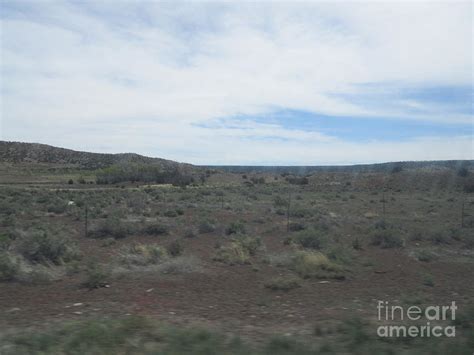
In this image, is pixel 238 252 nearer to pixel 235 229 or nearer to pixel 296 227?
pixel 235 229

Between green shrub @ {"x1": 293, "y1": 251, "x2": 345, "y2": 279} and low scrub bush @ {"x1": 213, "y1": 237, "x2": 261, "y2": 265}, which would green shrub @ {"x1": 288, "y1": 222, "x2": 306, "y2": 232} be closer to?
low scrub bush @ {"x1": 213, "y1": 237, "x2": 261, "y2": 265}

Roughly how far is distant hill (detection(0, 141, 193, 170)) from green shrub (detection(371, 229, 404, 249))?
94147 mm

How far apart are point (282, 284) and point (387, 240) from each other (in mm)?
10147

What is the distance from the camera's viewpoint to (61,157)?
129500mm

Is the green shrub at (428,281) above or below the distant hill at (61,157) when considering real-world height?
below

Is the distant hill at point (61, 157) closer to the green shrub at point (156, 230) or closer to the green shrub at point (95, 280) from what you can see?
the green shrub at point (156, 230)

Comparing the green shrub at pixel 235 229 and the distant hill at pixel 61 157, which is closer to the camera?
the green shrub at pixel 235 229

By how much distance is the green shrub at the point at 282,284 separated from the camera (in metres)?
12.3

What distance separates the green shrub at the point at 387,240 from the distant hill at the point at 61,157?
94.1 m

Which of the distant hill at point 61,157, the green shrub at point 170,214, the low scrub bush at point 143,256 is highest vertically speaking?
the distant hill at point 61,157

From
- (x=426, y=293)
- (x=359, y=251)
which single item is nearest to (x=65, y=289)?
(x=426, y=293)

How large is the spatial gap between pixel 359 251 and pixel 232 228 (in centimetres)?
696

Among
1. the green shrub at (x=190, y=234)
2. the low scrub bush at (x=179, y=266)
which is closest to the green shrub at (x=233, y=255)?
the low scrub bush at (x=179, y=266)

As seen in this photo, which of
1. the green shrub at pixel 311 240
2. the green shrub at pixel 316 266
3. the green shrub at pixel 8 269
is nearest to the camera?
the green shrub at pixel 8 269
